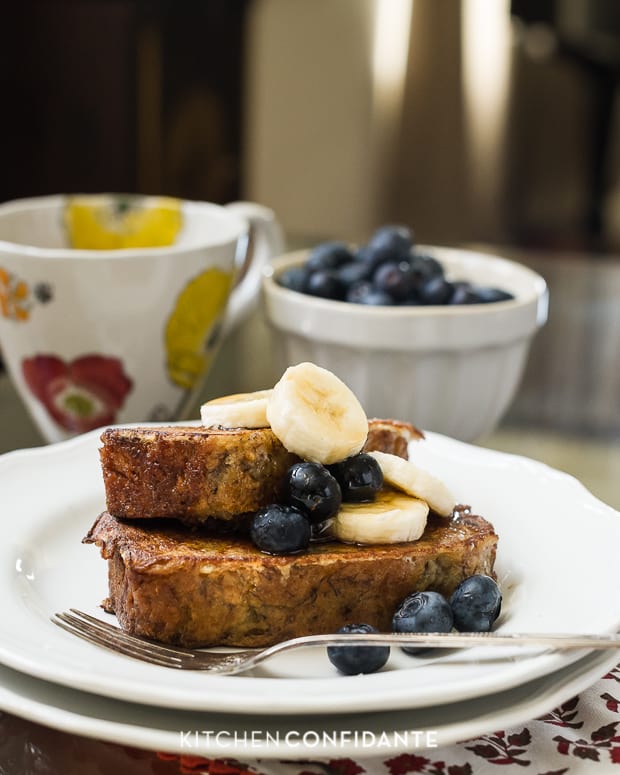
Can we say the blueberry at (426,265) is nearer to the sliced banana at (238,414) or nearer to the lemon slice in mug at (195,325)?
the lemon slice in mug at (195,325)

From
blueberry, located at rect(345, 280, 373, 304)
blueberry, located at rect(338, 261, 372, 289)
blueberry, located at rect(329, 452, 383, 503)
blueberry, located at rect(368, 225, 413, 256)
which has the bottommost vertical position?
blueberry, located at rect(329, 452, 383, 503)

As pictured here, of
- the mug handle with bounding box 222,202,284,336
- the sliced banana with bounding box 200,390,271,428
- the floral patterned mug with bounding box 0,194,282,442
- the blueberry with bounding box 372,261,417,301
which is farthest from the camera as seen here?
the mug handle with bounding box 222,202,284,336

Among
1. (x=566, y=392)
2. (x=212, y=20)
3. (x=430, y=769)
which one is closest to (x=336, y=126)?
(x=212, y=20)

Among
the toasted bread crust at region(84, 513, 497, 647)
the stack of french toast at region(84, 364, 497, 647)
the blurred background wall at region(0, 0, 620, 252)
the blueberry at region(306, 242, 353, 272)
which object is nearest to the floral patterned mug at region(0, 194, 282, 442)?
the blueberry at region(306, 242, 353, 272)

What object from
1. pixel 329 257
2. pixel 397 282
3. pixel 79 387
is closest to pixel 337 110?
pixel 329 257

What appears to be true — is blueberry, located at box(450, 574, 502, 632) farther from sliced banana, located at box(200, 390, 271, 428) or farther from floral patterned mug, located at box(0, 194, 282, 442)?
floral patterned mug, located at box(0, 194, 282, 442)
